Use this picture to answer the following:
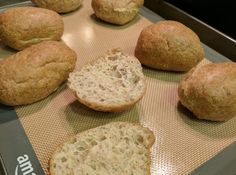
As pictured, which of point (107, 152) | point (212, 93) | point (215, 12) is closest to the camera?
point (107, 152)

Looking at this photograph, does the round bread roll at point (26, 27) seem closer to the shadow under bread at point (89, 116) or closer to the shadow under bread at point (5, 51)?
the shadow under bread at point (5, 51)

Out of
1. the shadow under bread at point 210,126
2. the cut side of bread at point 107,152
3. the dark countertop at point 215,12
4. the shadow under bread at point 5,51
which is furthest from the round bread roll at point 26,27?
the dark countertop at point 215,12

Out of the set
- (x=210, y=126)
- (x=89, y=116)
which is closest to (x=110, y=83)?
(x=89, y=116)

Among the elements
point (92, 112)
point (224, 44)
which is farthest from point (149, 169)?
point (224, 44)

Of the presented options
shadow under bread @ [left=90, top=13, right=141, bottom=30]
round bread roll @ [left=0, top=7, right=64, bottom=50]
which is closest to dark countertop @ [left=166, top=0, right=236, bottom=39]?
shadow under bread @ [left=90, top=13, right=141, bottom=30]

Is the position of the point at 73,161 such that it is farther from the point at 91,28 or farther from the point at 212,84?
the point at 91,28

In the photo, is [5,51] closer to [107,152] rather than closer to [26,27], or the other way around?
[26,27]

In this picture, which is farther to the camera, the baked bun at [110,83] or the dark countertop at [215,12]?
the dark countertop at [215,12]
